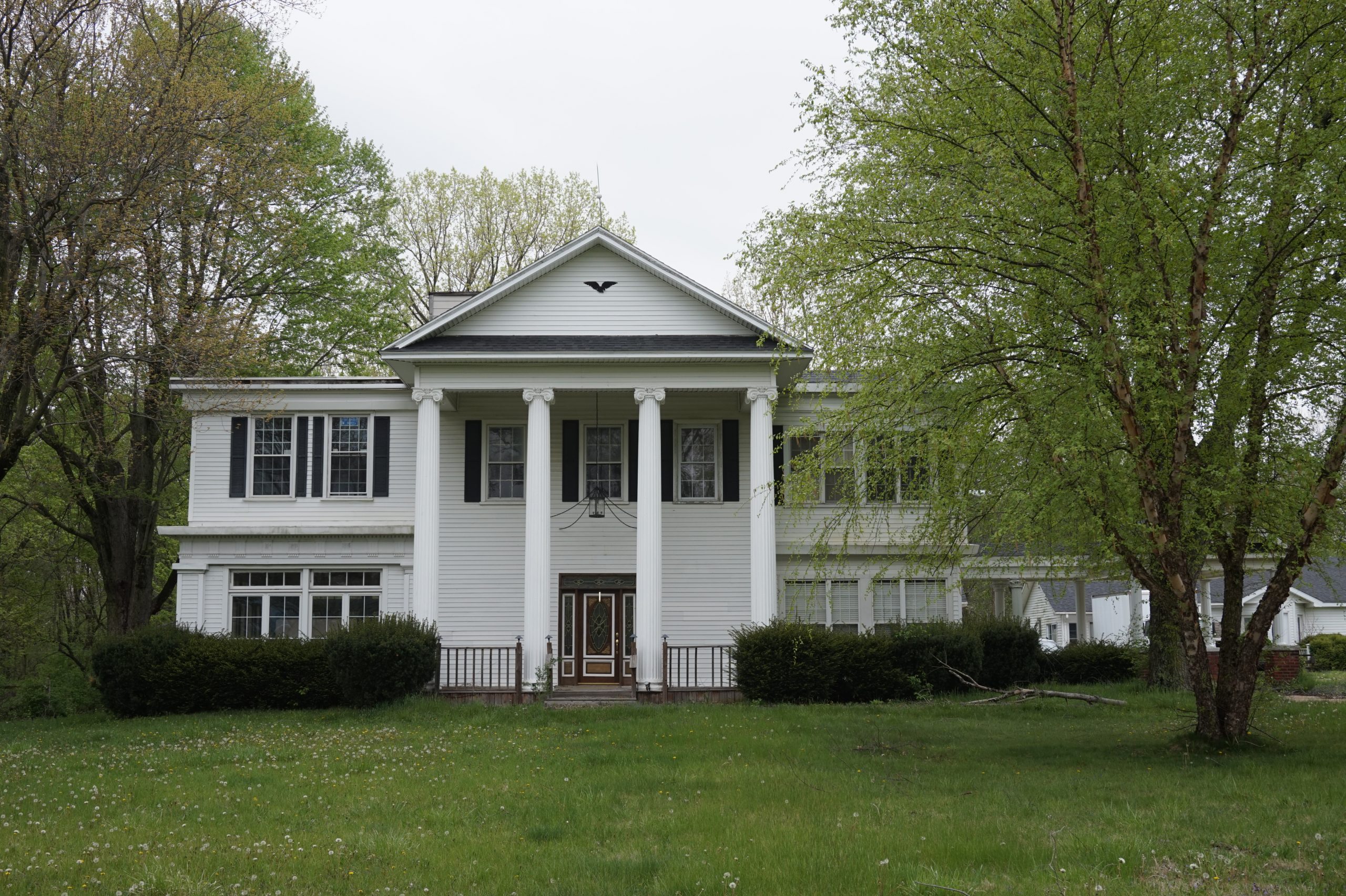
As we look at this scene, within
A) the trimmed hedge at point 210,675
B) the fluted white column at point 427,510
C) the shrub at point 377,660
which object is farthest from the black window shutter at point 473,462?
the shrub at point 377,660

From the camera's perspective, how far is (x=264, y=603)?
26094mm

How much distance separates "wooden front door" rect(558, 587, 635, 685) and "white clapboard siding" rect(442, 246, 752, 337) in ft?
19.6

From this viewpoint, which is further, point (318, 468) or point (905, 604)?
point (905, 604)

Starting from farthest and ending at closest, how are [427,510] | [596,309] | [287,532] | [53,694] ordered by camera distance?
[53,694]
[287,532]
[596,309]
[427,510]

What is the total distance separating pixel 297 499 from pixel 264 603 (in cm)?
239

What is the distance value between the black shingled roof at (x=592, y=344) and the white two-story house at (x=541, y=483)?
59 millimetres

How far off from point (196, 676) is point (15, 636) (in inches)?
583

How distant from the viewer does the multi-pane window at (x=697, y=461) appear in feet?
88.0

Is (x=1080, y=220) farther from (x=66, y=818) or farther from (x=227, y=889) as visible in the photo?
(x=66, y=818)

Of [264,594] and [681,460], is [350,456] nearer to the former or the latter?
[264,594]

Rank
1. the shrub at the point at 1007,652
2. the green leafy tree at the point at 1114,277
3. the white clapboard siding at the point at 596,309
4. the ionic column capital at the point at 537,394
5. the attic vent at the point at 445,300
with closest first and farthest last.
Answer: the green leafy tree at the point at 1114,277 < the ionic column capital at the point at 537,394 < the shrub at the point at 1007,652 < the white clapboard siding at the point at 596,309 < the attic vent at the point at 445,300

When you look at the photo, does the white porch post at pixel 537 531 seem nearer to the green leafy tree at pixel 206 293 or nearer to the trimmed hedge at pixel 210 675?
the trimmed hedge at pixel 210 675

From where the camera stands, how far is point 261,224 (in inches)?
1068

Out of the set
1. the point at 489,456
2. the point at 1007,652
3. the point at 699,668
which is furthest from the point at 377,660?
the point at 1007,652
